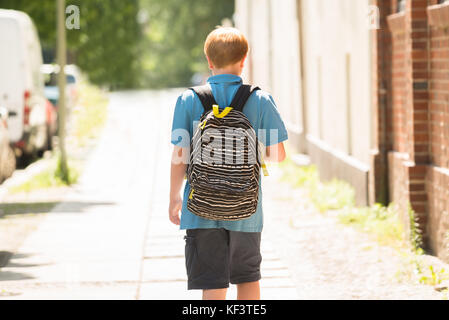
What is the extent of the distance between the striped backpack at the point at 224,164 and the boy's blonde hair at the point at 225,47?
0.20 m

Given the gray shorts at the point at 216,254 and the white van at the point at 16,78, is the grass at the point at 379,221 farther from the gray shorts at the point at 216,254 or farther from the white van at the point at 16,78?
the white van at the point at 16,78

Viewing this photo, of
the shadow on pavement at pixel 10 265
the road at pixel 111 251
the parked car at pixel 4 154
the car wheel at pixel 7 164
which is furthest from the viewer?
the car wheel at pixel 7 164

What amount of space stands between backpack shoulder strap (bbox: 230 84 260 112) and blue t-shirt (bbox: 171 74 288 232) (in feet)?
0.07

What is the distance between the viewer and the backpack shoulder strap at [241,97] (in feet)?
15.1

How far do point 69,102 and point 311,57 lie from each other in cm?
1176

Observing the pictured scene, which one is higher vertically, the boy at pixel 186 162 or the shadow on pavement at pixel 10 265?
the boy at pixel 186 162

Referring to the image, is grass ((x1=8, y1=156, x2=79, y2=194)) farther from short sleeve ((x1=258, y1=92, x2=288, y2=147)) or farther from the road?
short sleeve ((x1=258, y1=92, x2=288, y2=147))

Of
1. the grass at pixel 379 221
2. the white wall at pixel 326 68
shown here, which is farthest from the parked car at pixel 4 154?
the white wall at pixel 326 68

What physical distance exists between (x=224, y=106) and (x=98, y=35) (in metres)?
24.8

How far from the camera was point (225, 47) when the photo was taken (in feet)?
15.1

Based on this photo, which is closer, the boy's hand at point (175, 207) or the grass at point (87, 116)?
the boy's hand at point (175, 207)

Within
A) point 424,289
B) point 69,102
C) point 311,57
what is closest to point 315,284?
point 424,289

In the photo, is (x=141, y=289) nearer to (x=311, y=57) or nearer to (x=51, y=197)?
(x=51, y=197)

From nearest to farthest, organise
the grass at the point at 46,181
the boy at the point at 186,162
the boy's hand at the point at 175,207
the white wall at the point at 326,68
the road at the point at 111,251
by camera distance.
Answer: the boy at the point at 186,162 → the boy's hand at the point at 175,207 → the road at the point at 111,251 → the white wall at the point at 326,68 → the grass at the point at 46,181
